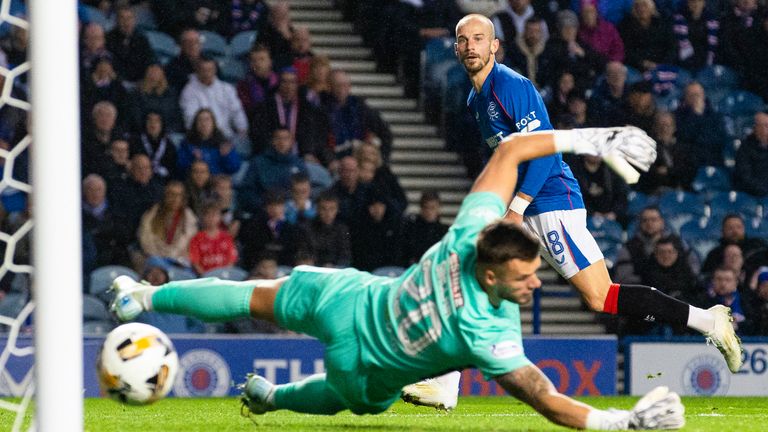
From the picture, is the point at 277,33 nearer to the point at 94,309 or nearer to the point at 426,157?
the point at 426,157

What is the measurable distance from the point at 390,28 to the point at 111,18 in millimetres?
3276

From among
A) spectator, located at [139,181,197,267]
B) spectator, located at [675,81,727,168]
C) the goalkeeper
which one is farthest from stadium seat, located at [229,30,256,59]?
the goalkeeper

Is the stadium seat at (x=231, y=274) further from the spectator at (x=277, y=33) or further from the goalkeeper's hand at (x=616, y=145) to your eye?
the goalkeeper's hand at (x=616, y=145)

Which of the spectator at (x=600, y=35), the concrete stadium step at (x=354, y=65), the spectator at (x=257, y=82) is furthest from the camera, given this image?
the concrete stadium step at (x=354, y=65)

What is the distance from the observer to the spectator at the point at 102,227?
40.6ft

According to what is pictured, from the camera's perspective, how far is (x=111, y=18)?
14.2 m

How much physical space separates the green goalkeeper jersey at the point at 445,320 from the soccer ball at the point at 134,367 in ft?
2.86

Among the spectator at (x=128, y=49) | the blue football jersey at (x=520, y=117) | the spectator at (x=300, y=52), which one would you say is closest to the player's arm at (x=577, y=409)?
the blue football jersey at (x=520, y=117)

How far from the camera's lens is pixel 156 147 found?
1320cm

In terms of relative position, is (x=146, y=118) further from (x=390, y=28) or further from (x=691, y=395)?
(x=691, y=395)

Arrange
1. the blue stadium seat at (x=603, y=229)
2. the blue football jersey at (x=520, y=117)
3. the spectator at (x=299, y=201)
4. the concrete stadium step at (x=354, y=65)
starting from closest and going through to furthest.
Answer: the blue football jersey at (x=520, y=117) < the spectator at (x=299, y=201) < the blue stadium seat at (x=603, y=229) < the concrete stadium step at (x=354, y=65)

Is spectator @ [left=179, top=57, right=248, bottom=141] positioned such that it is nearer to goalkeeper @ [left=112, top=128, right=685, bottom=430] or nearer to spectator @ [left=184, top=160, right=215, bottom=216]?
spectator @ [left=184, top=160, right=215, bottom=216]

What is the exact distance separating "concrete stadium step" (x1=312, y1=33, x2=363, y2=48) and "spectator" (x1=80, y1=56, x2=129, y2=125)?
3851 mm

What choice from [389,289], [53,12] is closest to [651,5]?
[389,289]
